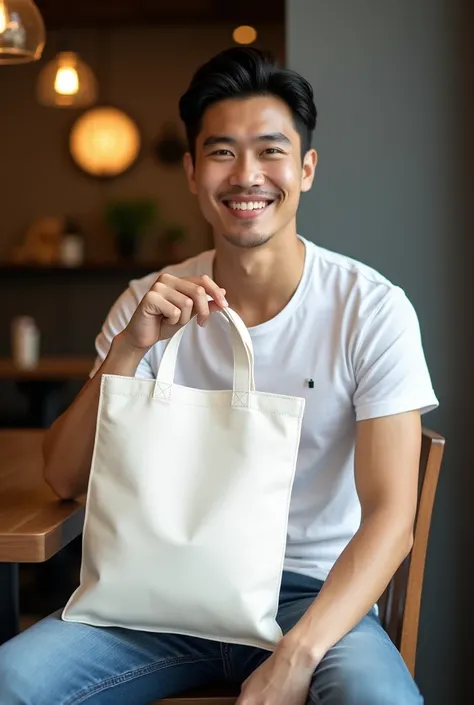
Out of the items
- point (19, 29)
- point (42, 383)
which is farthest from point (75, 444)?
point (42, 383)

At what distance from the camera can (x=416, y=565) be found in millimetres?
1536

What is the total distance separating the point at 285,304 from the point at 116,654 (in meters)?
0.64

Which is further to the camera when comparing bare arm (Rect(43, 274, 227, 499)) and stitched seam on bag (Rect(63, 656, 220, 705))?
bare arm (Rect(43, 274, 227, 499))

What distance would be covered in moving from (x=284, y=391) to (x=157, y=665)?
0.48m

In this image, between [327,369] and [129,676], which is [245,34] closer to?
[327,369]

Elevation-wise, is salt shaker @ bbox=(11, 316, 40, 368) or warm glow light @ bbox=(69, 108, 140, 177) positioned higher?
warm glow light @ bbox=(69, 108, 140, 177)

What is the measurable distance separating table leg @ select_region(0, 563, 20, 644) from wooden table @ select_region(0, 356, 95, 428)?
2.79 m

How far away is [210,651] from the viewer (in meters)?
1.42

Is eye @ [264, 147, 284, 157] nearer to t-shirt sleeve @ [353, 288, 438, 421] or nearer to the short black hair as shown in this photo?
the short black hair

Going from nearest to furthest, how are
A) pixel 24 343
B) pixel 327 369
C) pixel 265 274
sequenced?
pixel 327 369 < pixel 265 274 < pixel 24 343

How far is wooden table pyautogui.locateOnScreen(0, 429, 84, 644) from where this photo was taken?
4.38ft

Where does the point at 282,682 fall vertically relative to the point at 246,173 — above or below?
below

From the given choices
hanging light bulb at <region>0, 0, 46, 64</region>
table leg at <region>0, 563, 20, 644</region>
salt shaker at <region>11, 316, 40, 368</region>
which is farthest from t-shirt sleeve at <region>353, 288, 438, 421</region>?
salt shaker at <region>11, 316, 40, 368</region>

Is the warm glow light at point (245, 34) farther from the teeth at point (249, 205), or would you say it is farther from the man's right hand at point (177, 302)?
the man's right hand at point (177, 302)
